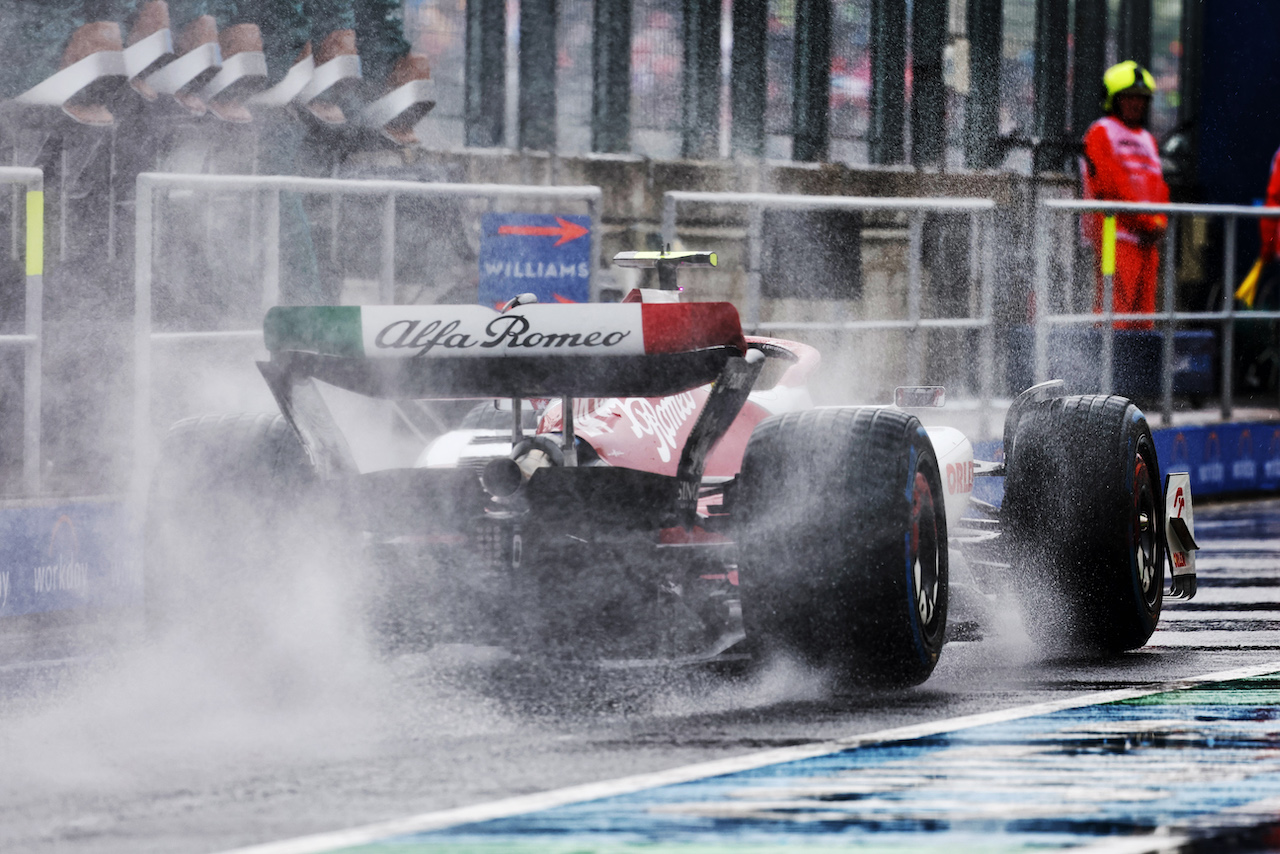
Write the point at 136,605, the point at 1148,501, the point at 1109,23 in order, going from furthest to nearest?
1. the point at 1109,23
2. the point at 136,605
3. the point at 1148,501

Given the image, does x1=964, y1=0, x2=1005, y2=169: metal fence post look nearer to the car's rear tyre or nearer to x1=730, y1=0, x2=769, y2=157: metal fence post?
x1=730, y1=0, x2=769, y2=157: metal fence post

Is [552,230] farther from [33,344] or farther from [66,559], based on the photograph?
[66,559]

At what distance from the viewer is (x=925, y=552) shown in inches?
249

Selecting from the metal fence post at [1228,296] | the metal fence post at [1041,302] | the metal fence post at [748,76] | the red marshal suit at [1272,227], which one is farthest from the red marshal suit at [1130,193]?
the metal fence post at [748,76]

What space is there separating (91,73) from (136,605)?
161 inches

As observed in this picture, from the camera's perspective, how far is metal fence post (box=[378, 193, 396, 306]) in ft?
33.0

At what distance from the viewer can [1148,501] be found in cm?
749

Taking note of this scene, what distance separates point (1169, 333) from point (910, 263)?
2610 mm

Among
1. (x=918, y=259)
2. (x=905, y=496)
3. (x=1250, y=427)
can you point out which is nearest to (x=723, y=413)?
(x=905, y=496)

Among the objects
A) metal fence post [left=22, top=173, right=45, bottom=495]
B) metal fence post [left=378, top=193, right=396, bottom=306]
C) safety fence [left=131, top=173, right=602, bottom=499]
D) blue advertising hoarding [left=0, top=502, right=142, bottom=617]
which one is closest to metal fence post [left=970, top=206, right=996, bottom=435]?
safety fence [left=131, top=173, right=602, bottom=499]

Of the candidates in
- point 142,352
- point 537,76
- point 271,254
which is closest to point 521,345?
point 142,352

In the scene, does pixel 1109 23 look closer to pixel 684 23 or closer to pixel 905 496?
pixel 684 23

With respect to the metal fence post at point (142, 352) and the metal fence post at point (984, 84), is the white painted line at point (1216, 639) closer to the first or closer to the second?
the metal fence post at point (142, 352)

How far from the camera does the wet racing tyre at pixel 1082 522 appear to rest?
7148 millimetres
